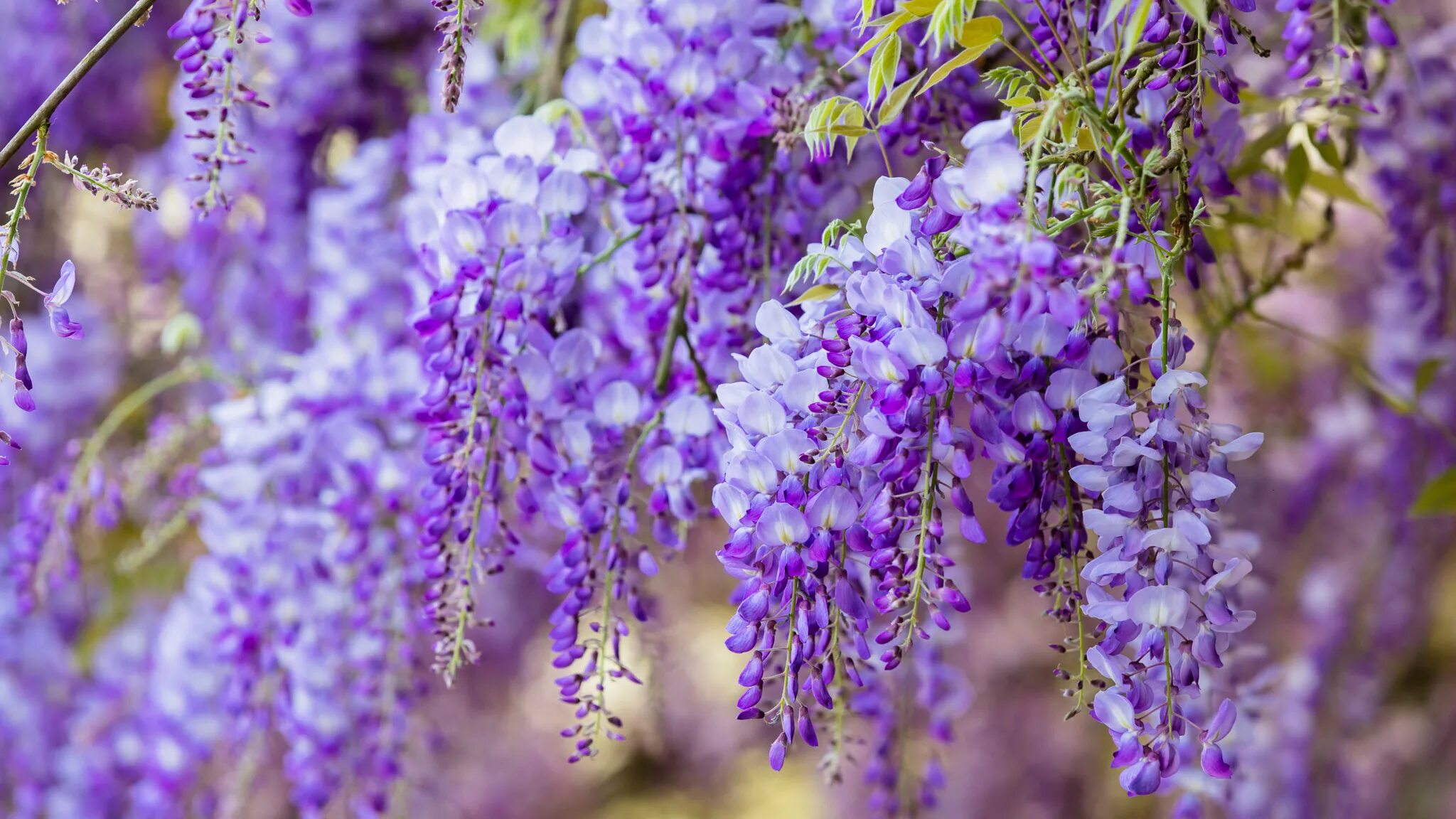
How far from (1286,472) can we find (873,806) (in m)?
1.52

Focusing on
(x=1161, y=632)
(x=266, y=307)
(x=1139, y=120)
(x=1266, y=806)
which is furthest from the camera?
(x=1266, y=806)

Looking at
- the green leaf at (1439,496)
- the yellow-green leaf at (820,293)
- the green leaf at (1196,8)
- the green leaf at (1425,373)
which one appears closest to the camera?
the green leaf at (1196,8)

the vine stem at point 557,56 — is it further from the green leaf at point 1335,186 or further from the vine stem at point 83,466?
the green leaf at point 1335,186

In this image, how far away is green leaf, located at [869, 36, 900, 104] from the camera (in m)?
0.72

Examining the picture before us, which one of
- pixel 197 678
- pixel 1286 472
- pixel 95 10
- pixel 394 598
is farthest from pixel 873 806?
pixel 95 10

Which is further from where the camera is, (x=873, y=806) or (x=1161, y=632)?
(x=873, y=806)

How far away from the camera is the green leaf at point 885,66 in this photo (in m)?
0.72

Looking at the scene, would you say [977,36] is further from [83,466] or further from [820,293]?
[83,466]

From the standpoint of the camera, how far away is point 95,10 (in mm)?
1938

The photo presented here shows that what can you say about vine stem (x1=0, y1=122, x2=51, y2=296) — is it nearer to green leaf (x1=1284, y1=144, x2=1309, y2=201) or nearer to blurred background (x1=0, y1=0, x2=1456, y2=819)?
blurred background (x1=0, y1=0, x2=1456, y2=819)

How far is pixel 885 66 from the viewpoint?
0.73 m

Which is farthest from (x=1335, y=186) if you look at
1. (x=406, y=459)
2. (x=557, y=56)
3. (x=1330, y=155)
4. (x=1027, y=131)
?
(x=406, y=459)

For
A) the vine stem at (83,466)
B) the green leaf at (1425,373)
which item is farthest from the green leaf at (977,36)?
the vine stem at (83,466)

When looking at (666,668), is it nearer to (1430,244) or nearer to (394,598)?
(394,598)
